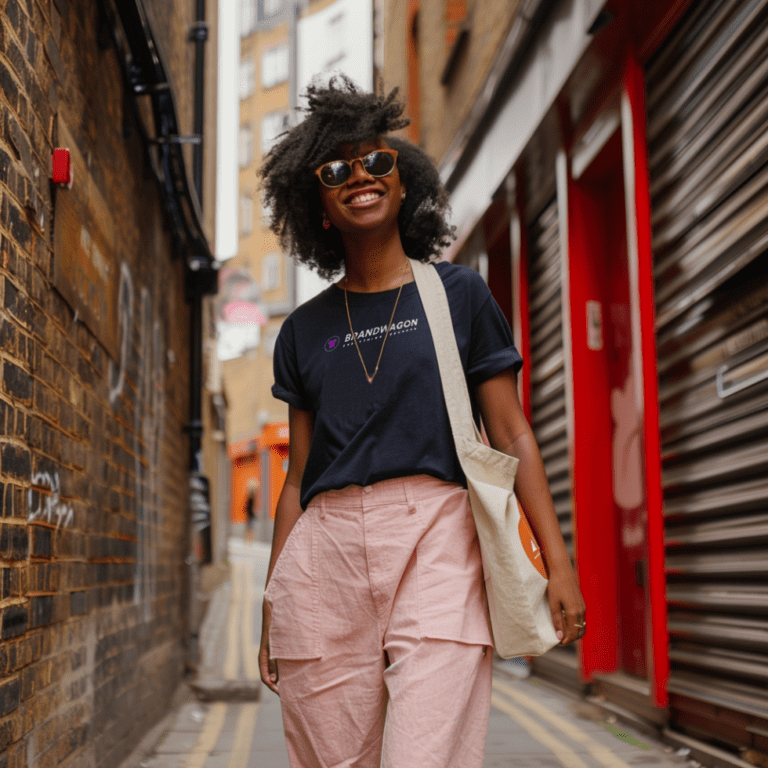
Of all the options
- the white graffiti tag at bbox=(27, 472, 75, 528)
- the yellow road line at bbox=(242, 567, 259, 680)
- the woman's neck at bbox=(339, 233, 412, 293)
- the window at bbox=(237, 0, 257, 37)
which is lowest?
the yellow road line at bbox=(242, 567, 259, 680)

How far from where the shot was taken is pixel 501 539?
2.09 meters

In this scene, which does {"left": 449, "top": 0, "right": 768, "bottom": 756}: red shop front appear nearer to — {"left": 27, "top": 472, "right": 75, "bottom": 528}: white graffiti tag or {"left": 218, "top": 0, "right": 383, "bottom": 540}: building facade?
{"left": 27, "top": 472, "right": 75, "bottom": 528}: white graffiti tag

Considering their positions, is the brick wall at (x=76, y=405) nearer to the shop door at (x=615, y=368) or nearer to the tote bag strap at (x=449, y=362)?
the tote bag strap at (x=449, y=362)

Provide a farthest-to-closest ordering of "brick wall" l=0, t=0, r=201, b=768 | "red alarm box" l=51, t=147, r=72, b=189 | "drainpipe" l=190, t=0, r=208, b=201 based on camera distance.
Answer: "drainpipe" l=190, t=0, r=208, b=201 < "red alarm box" l=51, t=147, r=72, b=189 < "brick wall" l=0, t=0, r=201, b=768

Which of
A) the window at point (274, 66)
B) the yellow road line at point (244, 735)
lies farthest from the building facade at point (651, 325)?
the window at point (274, 66)

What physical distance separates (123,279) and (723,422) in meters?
2.67

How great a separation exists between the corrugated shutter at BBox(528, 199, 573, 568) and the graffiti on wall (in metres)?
2.50

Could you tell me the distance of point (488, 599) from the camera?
214 cm

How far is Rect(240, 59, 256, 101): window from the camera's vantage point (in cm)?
3697

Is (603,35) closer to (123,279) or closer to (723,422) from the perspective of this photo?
(723,422)

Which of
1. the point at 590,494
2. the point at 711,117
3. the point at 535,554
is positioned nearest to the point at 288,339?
the point at 535,554

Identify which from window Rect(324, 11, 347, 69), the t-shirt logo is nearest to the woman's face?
the t-shirt logo

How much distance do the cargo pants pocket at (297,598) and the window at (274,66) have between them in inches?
1408

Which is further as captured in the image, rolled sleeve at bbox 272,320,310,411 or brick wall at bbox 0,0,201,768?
rolled sleeve at bbox 272,320,310,411
